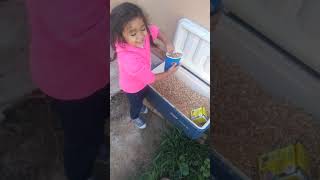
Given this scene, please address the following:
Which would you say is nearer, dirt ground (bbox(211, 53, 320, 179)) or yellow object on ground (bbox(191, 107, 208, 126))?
yellow object on ground (bbox(191, 107, 208, 126))

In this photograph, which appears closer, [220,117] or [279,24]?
[279,24]

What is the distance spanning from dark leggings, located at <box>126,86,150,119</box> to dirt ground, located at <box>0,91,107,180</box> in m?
0.19

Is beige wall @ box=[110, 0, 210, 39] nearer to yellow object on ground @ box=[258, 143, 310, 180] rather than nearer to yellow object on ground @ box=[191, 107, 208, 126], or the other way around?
yellow object on ground @ box=[191, 107, 208, 126]

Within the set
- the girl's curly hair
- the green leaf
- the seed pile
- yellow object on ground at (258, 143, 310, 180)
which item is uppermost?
the girl's curly hair

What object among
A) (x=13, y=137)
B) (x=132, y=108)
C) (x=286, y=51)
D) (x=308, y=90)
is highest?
(x=132, y=108)

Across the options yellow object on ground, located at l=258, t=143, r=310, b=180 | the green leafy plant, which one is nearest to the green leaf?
the green leafy plant

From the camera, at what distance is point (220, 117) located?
1.36 meters

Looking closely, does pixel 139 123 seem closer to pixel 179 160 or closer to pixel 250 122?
pixel 179 160

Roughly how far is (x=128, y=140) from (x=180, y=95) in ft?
0.25

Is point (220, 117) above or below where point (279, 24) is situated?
below

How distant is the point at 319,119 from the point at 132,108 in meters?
1.02

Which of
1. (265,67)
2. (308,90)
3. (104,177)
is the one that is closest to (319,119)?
(308,90)

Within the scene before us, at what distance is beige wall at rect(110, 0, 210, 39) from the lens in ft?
1.52

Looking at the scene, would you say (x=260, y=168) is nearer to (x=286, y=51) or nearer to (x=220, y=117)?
(x=220, y=117)
